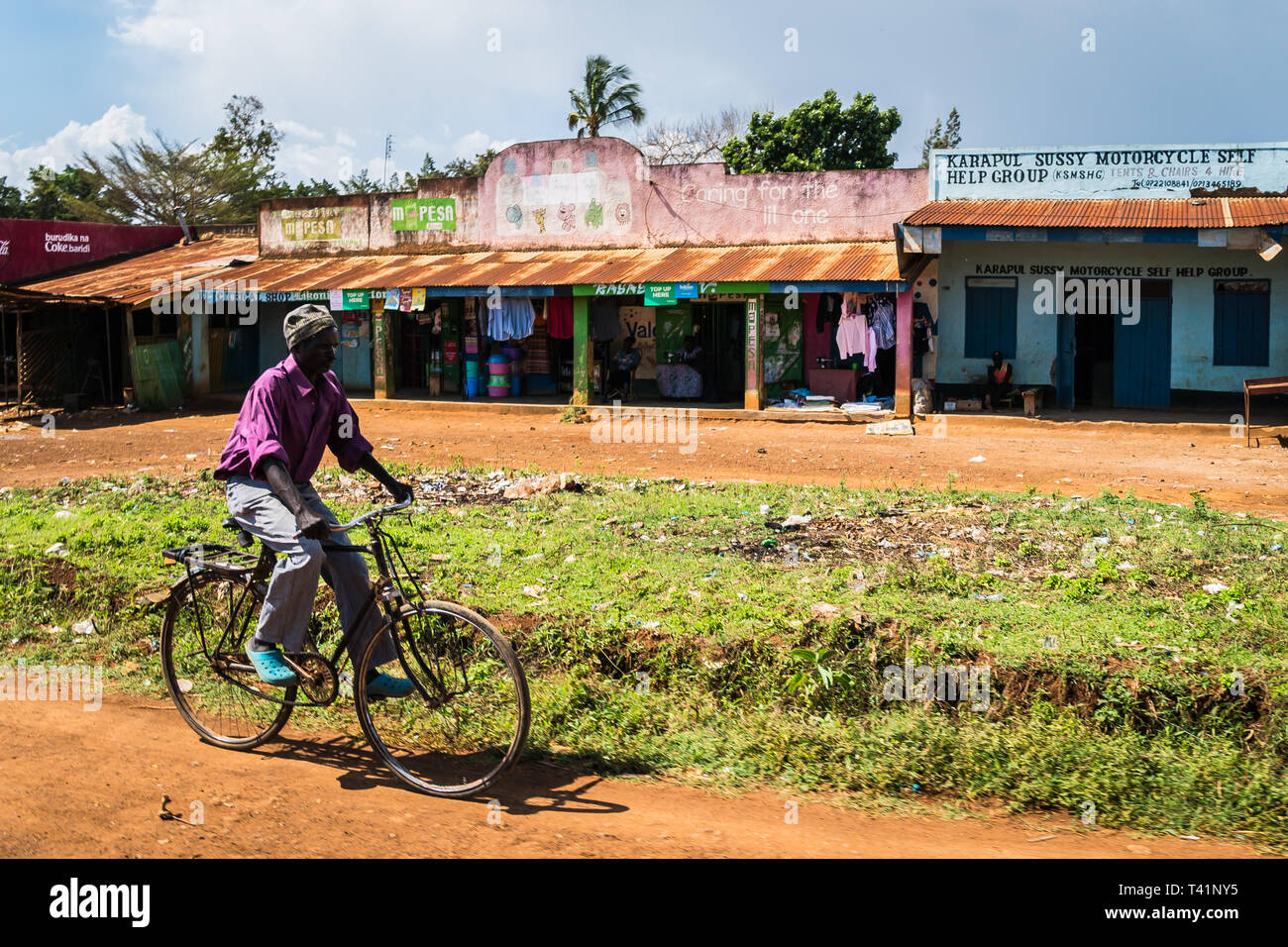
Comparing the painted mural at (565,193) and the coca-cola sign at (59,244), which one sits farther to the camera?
the coca-cola sign at (59,244)

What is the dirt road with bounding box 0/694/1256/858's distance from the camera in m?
4.02

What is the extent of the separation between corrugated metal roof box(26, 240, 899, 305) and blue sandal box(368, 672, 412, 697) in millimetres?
14746

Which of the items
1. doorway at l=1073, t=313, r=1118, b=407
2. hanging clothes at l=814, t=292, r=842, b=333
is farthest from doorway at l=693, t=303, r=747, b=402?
doorway at l=1073, t=313, r=1118, b=407

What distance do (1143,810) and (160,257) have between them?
1142 inches

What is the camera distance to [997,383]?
64.6 feet

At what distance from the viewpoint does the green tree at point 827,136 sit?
34219 millimetres

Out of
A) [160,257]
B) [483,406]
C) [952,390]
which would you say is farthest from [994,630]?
[160,257]

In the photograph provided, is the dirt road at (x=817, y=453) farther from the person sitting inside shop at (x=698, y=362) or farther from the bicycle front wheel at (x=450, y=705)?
the bicycle front wheel at (x=450, y=705)

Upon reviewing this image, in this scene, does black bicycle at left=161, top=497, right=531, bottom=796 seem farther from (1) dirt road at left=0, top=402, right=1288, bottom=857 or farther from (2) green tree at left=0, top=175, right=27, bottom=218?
(2) green tree at left=0, top=175, right=27, bottom=218

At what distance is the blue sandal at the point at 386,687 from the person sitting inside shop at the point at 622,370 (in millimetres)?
17996

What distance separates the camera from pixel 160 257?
2884 centimetres

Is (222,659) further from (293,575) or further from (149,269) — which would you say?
(149,269)

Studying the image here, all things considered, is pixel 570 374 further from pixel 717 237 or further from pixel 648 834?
pixel 648 834

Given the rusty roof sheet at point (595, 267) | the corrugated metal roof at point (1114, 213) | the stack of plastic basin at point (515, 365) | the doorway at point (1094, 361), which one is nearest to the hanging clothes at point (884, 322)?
the rusty roof sheet at point (595, 267)
